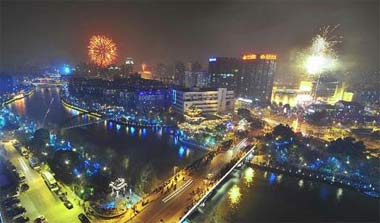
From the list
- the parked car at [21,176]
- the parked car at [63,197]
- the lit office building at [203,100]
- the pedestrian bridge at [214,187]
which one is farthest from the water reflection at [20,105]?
the pedestrian bridge at [214,187]

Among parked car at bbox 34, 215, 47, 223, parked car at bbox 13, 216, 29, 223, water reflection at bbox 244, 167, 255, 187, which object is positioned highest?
parked car at bbox 34, 215, 47, 223

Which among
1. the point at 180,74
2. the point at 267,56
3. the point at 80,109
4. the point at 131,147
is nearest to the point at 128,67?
the point at 180,74

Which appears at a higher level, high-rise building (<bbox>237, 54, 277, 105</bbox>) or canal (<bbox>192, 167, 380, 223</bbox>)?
high-rise building (<bbox>237, 54, 277, 105</bbox>)

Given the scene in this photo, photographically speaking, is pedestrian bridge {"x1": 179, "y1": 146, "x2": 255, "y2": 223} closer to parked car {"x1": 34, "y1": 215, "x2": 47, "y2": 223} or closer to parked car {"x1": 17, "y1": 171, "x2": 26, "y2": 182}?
parked car {"x1": 34, "y1": 215, "x2": 47, "y2": 223}

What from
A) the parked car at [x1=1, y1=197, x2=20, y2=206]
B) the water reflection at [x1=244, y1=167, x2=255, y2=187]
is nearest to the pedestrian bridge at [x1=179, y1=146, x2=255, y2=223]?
the water reflection at [x1=244, y1=167, x2=255, y2=187]

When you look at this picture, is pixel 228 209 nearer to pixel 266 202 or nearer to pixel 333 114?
pixel 266 202

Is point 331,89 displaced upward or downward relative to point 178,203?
upward

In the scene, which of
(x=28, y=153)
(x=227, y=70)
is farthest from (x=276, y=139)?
(x=227, y=70)
